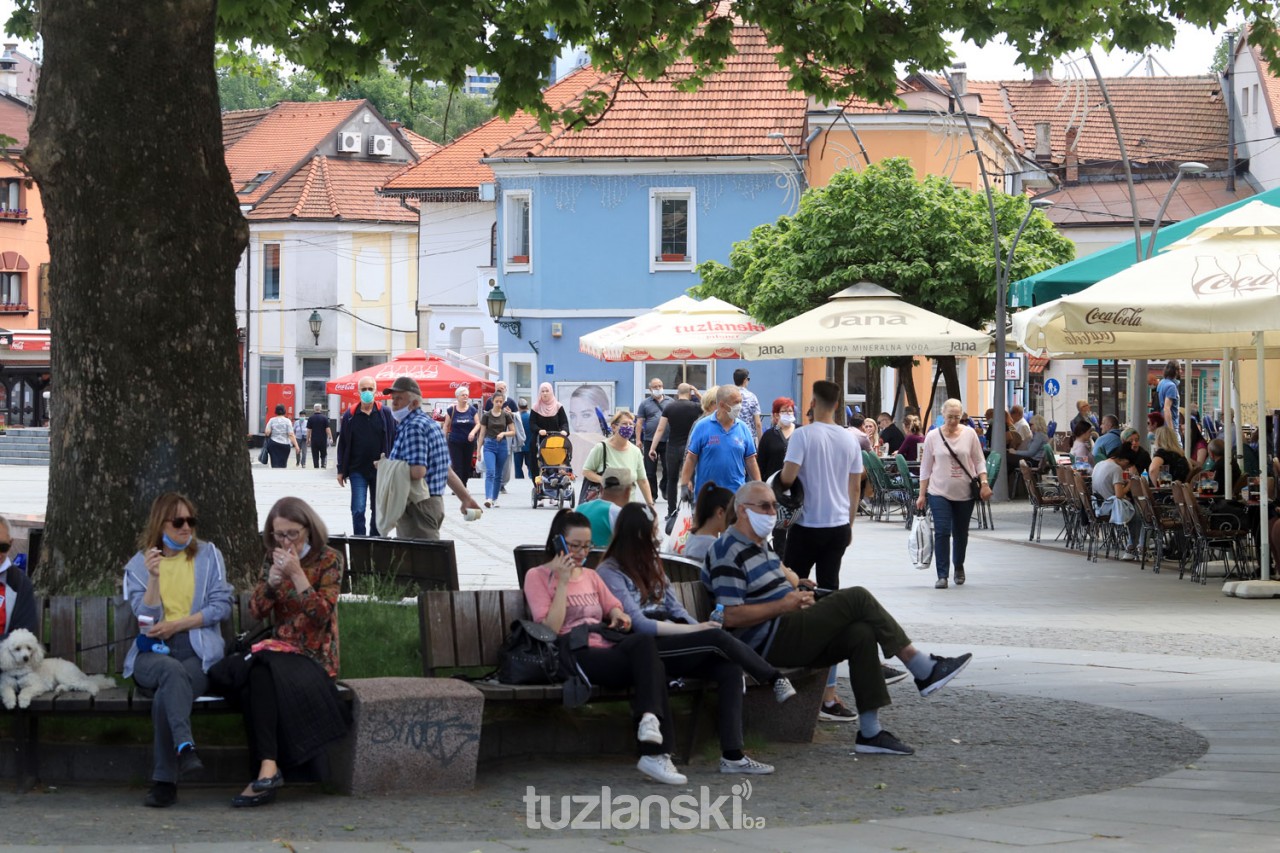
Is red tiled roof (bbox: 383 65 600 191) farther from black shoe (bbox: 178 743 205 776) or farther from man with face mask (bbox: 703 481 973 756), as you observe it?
black shoe (bbox: 178 743 205 776)

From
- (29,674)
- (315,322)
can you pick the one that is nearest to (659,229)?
(315,322)

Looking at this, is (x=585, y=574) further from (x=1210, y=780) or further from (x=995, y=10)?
(x=995, y=10)

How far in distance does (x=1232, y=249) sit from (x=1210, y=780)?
328 inches

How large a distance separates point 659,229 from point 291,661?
1447 inches

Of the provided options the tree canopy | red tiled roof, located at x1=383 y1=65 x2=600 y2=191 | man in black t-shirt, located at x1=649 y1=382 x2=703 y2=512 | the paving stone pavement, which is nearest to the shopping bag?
man in black t-shirt, located at x1=649 y1=382 x2=703 y2=512

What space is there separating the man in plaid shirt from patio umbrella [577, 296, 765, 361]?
12306mm

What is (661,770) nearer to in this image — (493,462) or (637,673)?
(637,673)

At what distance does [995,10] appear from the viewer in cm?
1288

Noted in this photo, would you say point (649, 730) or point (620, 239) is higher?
point (620, 239)

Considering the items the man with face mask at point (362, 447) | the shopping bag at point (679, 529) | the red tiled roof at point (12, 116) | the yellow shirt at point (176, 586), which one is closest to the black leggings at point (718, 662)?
the yellow shirt at point (176, 586)

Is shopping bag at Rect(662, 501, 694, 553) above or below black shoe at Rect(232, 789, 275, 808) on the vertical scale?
above

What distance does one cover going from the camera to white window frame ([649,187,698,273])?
44062 mm

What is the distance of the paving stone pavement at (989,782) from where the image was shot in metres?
7.11

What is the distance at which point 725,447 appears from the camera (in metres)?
15.7
